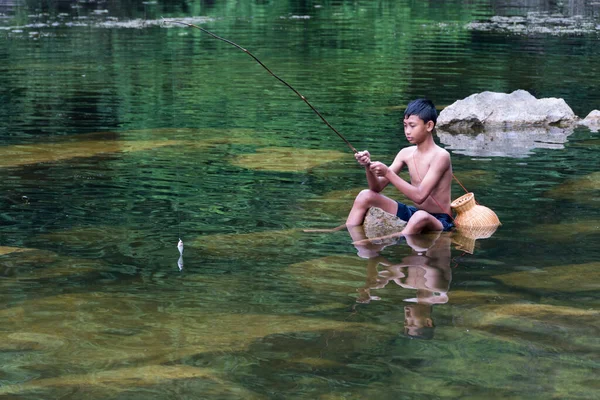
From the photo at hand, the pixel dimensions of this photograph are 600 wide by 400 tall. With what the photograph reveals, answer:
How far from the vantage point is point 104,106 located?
15094mm

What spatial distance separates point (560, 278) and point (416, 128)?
1.81 meters

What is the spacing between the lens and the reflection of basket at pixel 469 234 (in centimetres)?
757

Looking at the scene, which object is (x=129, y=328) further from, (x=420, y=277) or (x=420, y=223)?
(x=420, y=223)

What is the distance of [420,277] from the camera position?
6.53 metres

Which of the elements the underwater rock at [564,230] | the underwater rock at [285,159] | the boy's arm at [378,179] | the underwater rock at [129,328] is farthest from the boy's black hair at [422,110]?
the underwater rock at [285,159]

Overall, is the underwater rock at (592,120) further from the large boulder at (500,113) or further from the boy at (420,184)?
the boy at (420,184)

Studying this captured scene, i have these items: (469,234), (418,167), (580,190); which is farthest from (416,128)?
(580,190)

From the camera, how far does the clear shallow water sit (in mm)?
4742

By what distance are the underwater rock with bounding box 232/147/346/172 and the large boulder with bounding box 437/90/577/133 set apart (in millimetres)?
2554

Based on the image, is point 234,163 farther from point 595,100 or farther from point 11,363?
point 595,100

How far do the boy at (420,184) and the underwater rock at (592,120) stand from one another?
6.11 metres

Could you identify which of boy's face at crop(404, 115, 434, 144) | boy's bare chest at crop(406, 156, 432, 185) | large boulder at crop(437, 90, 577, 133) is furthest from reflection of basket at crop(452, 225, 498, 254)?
large boulder at crop(437, 90, 577, 133)

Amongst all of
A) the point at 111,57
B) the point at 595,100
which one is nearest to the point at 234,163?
the point at 595,100

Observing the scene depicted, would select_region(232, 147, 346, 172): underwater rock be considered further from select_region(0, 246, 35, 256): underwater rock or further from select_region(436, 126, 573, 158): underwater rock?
select_region(0, 246, 35, 256): underwater rock
